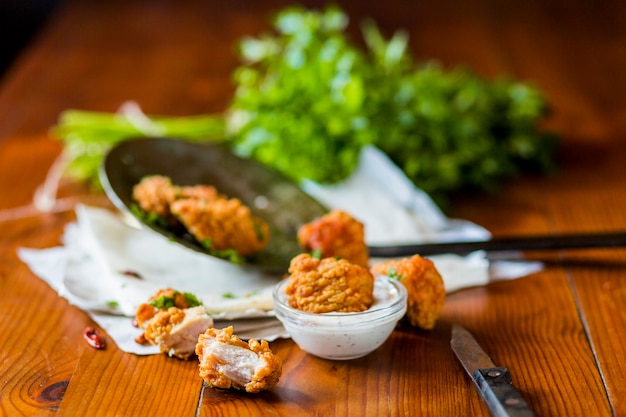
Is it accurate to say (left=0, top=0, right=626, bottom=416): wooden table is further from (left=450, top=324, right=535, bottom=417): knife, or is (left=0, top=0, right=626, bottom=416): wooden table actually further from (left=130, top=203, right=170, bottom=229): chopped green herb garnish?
(left=130, top=203, right=170, bottom=229): chopped green herb garnish

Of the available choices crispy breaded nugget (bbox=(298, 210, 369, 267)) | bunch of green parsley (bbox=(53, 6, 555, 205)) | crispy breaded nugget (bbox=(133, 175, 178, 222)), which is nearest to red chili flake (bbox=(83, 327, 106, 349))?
crispy breaded nugget (bbox=(133, 175, 178, 222))

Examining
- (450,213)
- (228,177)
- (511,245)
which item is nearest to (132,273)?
(228,177)

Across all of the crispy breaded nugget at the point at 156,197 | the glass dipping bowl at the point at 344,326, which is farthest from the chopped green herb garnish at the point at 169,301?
the crispy breaded nugget at the point at 156,197

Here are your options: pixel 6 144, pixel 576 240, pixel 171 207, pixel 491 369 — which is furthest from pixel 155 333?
pixel 6 144

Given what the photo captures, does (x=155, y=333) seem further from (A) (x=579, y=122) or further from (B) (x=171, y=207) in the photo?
(A) (x=579, y=122)

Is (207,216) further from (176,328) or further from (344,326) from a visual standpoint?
(344,326)

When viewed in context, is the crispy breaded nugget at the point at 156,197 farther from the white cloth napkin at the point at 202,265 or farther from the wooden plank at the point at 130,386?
the wooden plank at the point at 130,386

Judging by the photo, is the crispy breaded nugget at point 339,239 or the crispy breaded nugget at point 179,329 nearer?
the crispy breaded nugget at point 179,329
